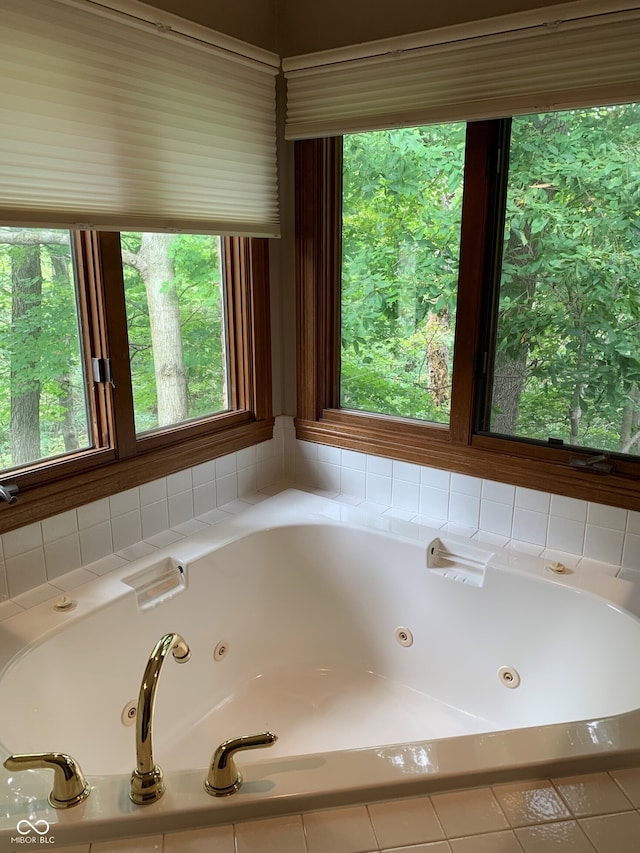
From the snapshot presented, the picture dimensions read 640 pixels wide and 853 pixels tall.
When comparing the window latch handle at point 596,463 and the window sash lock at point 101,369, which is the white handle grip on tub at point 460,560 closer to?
the window latch handle at point 596,463

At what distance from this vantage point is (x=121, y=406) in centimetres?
198

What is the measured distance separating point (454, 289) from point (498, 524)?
0.82 meters

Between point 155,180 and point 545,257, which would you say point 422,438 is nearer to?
point 545,257

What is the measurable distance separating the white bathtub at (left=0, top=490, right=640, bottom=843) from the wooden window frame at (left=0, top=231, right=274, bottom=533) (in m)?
0.27

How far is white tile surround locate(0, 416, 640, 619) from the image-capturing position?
185 centimetres

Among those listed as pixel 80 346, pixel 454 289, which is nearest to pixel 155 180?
pixel 80 346

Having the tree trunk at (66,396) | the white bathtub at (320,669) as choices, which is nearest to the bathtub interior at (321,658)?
the white bathtub at (320,669)

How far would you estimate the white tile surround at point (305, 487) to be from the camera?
6.07 ft

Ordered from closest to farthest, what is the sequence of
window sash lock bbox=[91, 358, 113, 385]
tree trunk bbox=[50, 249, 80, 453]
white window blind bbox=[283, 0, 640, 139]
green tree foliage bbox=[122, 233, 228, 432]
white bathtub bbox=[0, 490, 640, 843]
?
white bathtub bbox=[0, 490, 640, 843] < white window blind bbox=[283, 0, 640, 139] < tree trunk bbox=[50, 249, 80, 453] < window sash lock bbox=[91, 358, 113, 385] < green tree foliage bbox=[122, 233, 228, 432]

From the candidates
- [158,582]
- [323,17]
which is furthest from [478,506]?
[323,17]

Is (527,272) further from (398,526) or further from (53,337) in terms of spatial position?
(53,337)

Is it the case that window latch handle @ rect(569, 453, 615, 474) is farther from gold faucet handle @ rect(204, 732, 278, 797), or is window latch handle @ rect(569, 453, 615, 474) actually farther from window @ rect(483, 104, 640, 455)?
gold faucet handle @ rect(204, 732, 278, 797)

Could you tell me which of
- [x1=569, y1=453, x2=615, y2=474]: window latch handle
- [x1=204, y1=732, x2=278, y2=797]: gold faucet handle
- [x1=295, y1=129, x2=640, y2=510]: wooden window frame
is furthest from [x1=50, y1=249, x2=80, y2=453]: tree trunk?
[x1=569, y1=453, x2=615, y2=474]: window latch handle

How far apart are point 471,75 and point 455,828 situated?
6.25 ft
